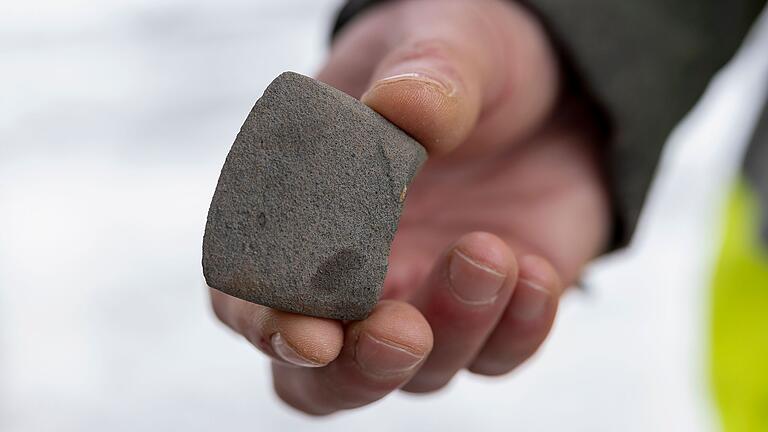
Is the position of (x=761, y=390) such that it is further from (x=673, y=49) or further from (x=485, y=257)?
(x=485, y=257)

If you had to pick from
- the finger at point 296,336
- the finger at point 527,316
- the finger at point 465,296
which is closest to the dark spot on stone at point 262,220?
the finger at point 296,336

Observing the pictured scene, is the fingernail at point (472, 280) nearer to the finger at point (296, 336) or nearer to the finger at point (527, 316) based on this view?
the finger at point (527, 316)

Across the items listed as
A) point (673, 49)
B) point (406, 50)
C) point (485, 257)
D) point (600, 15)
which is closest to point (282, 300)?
point (485, 257)

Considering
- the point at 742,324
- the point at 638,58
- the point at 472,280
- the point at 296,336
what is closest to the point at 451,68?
the point at 472,280

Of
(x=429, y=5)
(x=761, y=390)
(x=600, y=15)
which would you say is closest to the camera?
(x=429, y=5)

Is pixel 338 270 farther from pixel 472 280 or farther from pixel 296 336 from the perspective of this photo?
pixel 472 280

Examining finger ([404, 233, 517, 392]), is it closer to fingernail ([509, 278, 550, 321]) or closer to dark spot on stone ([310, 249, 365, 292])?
fingernail ([509, 278, 550, 321])

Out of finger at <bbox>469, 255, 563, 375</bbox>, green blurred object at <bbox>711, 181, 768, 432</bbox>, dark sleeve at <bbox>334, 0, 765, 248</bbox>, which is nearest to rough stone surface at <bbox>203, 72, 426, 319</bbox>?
finger at <bbox>469, 255, 563, 375</bbox>
